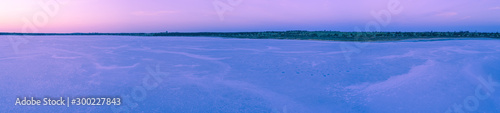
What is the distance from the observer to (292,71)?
6484mm

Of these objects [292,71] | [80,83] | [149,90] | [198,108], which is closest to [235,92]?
[198,108]

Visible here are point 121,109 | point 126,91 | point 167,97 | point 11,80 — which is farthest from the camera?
point 11,80

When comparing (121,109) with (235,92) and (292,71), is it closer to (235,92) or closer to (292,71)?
(235,92)

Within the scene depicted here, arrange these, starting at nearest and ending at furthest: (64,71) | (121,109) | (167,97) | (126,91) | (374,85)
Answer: (121,109) → (167,97) → (126,91) → (374,85) → (64,71)

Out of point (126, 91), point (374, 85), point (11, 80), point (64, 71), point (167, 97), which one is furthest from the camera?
point (64, 71)

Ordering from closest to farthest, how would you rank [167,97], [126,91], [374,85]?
[167,97] → [126,91] → [374,85]

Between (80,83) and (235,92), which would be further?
(80,83)

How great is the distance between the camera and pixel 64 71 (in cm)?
648

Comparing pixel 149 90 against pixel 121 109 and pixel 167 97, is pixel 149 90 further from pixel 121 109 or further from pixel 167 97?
pixel 121 109

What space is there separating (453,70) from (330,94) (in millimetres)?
4574

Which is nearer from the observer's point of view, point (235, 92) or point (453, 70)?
point (235, 92)

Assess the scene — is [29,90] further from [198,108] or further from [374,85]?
[374,85]

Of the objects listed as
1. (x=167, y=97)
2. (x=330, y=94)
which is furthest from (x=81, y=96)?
(x=330, y=94)

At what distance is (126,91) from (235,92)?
1898 millimetres
